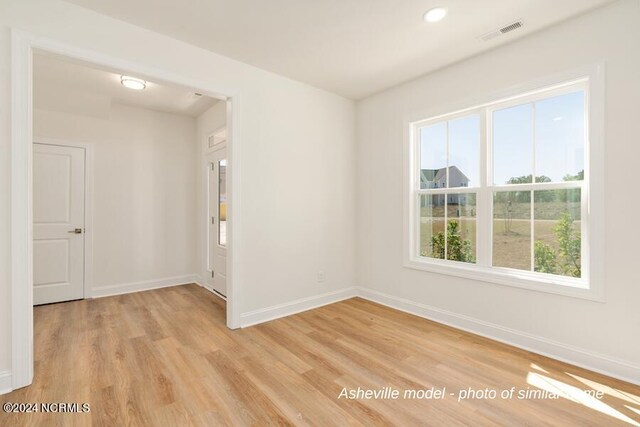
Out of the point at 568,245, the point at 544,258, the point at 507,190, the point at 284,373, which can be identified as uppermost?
the point at 507,190

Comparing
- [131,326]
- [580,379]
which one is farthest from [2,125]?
[580,379]

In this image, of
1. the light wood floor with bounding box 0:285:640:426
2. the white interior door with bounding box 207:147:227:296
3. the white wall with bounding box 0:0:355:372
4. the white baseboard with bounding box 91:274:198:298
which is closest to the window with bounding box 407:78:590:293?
the light wood floor with bounding box 0:285:640:426

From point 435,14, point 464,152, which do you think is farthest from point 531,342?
point 435,14

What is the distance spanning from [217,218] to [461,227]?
3456mm

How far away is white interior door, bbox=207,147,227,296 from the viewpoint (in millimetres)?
4383

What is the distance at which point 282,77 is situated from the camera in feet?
11.6

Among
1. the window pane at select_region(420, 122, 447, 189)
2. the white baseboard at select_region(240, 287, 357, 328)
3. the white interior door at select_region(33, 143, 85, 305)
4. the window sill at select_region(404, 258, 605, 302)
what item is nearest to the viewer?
the window sill at select_region(404, 258, 605, 302)

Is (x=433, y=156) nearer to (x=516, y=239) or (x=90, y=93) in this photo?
(x=516, y=239)

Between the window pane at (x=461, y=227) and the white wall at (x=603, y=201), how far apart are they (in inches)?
11.7

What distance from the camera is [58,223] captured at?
4.07m

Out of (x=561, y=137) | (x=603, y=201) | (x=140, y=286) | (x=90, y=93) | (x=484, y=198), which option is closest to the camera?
(x=603, y=201)

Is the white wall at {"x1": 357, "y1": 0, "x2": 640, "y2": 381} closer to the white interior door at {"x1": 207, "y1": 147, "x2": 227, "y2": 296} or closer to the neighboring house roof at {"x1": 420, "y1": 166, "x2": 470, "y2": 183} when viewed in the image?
the neighboring house roof at {"x1": 420, "y1": 166, "x2": 470, "y2": 183}

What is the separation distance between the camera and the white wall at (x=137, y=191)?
433cm

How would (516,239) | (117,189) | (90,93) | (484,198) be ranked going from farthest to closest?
(117,189) < (90,93) < (484,198) < (516,239)
